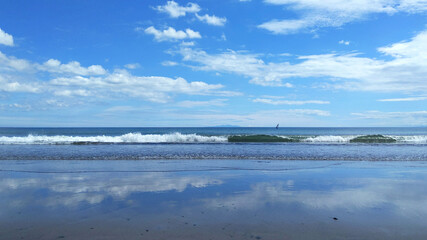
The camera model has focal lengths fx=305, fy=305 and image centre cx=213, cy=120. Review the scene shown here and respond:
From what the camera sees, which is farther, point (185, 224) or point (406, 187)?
point (406, 187)

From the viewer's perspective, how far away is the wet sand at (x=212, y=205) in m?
5.68

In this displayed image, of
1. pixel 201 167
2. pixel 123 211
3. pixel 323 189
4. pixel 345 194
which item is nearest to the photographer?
pixel 123 211

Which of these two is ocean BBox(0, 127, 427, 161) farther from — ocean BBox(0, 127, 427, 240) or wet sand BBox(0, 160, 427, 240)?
wet sand BBox(0, 160, 427, 240)

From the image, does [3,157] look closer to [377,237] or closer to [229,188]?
[229,188]

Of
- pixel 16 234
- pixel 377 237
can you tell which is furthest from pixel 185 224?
pixel 377 237

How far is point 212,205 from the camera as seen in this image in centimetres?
746

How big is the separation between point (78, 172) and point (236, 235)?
9.35 m

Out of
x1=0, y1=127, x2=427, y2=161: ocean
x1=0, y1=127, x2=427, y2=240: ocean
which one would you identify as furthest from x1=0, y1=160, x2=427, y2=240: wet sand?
x1=0, y1=127, x2=427, y2=161: ocean

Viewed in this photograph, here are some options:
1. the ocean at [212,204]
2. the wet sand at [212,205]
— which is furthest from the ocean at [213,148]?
the wet sand at [212,205]

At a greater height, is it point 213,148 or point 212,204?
point 213,148

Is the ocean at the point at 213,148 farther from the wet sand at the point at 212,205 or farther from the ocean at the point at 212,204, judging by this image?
the wet sand at the point at 212,205

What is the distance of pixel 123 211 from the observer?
6898 millimetres

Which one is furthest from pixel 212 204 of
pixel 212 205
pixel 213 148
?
pixel 213 148

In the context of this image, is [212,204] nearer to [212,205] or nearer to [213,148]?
[212,205]
